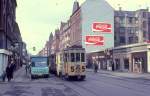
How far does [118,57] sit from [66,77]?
34.9m

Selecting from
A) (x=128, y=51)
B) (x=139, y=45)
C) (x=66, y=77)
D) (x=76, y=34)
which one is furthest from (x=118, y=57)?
(x=76, y=34)

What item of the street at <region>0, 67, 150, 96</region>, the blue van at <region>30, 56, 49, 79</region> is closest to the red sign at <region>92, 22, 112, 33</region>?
the blue van at <region>30, 56, 49, 79</region>

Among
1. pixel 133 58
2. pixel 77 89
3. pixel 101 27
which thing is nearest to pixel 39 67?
pixel 77 89

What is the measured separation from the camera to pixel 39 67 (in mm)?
49188

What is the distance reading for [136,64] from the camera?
65250mm

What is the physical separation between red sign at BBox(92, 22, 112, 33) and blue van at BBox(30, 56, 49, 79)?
66.8m

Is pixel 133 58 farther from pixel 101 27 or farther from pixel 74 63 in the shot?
pixel 101 27

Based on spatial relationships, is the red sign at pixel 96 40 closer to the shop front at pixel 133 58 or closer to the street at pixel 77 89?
the shop front at pixel 133 58

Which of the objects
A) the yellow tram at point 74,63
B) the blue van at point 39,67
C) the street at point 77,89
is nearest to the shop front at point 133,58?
the blue van at point 39,67

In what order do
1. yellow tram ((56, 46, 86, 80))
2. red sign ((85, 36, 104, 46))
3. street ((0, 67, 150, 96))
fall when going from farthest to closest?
1. red sign ((85, 36, 104, 46))
2. yellow tram ((56, 46, 86, 80))
3. street ((0, 67, 150, 96))

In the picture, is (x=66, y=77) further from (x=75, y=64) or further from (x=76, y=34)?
(x=76, y=34)

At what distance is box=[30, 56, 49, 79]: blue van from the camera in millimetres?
48781

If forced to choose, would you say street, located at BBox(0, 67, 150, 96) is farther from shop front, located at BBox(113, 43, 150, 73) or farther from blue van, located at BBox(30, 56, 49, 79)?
shop front, located at BBox(113, 43, 150, 73)

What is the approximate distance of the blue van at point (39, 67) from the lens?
4878 centimetres
